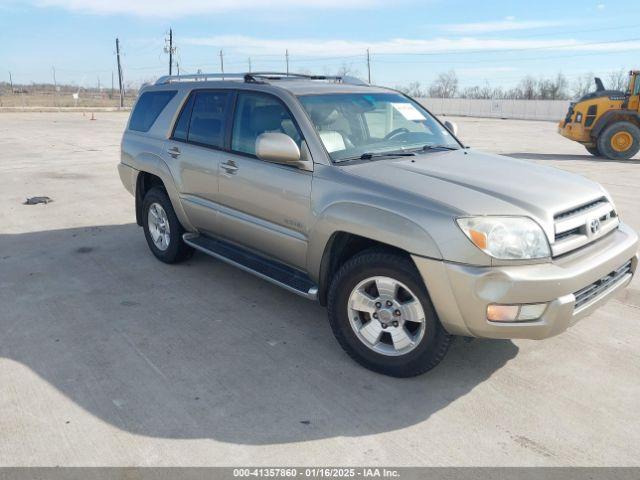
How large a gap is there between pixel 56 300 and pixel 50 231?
8.75 ft

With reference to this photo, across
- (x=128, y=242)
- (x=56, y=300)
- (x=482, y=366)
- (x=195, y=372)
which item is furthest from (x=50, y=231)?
(x=482, y=366)

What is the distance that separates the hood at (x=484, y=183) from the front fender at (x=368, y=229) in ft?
0.68

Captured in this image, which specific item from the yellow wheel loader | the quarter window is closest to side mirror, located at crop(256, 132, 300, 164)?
the quarter window

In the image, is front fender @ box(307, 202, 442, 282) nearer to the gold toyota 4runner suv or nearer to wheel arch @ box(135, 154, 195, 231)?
the gold toyota 4runner suv

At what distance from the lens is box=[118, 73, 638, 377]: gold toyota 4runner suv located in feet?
10.0

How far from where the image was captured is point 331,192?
368 cm

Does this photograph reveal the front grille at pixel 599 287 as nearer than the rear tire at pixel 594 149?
Yes

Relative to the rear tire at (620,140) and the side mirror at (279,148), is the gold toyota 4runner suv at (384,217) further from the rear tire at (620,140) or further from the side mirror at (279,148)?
the rear tire at (620,140)

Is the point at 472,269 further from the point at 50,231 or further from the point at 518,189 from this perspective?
the point at 50,231

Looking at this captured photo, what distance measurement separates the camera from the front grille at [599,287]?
3.21m

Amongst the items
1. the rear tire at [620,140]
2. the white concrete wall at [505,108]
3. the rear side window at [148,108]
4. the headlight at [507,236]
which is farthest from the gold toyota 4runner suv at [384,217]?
the white concrete wall at [505,108]

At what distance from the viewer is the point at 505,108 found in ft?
152

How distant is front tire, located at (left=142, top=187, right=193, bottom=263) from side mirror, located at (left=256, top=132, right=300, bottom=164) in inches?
76.9

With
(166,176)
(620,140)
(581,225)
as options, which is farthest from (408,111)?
(620,140)
